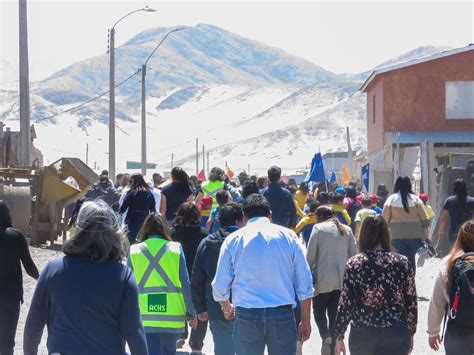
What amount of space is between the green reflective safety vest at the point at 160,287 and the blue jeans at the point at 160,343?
0.08m

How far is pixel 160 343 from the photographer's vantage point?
880 centimetres

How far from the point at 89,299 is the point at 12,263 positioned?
366 centimetres

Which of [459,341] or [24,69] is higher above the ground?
[24,69]

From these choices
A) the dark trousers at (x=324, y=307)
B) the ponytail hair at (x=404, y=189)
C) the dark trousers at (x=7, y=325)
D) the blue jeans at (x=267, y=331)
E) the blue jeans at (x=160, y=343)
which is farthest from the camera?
the ponytail hair at (x=404, y=189)

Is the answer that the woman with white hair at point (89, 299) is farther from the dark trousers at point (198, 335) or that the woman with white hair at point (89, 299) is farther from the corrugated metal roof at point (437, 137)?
the corrugated metal roof at point (437, 137)

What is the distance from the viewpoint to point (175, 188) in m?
15.3

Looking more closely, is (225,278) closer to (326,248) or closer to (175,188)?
(326,248)

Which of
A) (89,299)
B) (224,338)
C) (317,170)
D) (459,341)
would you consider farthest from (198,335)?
(317,170)

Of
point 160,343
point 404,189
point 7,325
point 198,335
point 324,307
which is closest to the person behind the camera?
point 160,343

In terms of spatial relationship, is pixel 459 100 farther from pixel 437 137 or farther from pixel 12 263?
pixel 12 263

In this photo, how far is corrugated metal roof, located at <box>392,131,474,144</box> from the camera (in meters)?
41.2

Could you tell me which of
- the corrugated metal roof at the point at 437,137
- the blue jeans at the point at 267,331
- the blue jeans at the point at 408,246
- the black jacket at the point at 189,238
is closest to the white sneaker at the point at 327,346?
the black jacket at the point at 189,238

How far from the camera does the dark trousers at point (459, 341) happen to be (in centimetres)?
750

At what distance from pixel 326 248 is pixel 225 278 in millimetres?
2808
